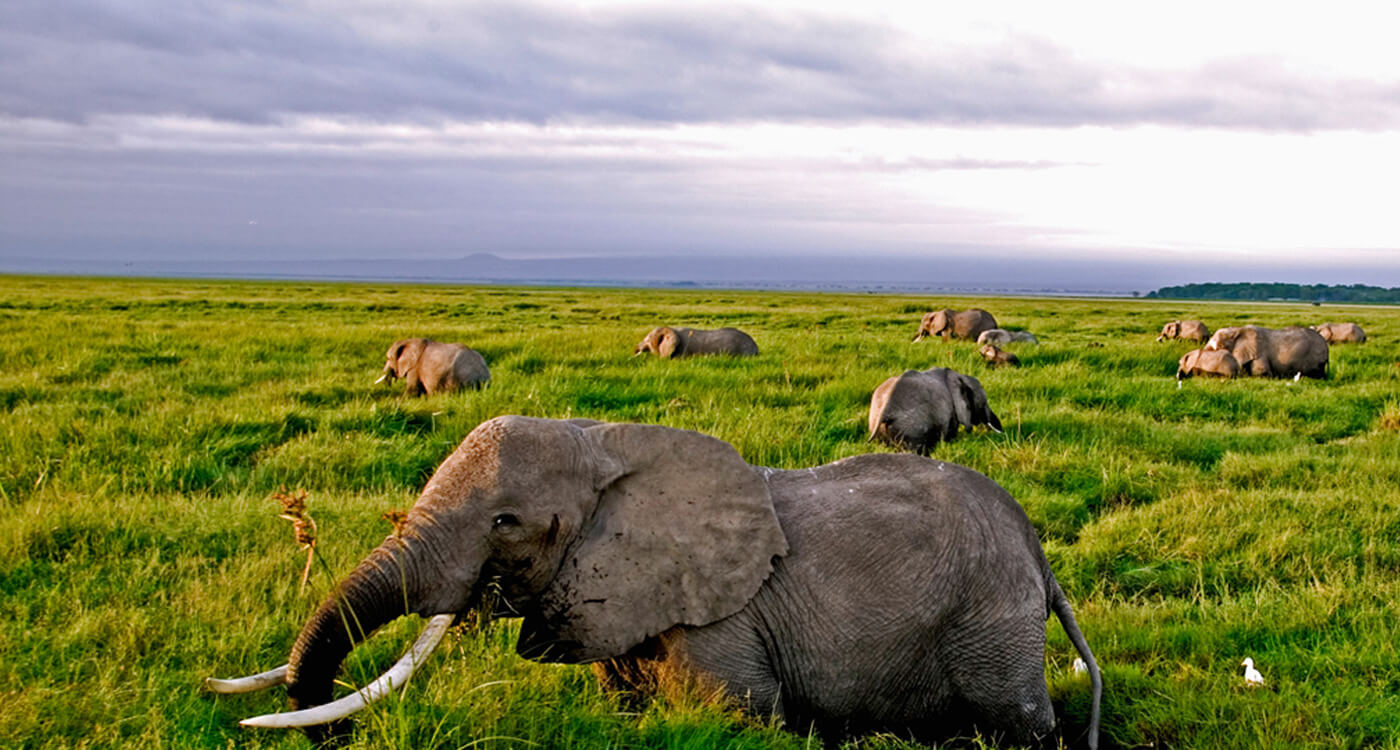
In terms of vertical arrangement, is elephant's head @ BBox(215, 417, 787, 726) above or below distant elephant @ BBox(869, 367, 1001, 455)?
above

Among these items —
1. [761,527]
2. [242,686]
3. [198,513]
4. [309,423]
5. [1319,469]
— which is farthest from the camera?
[309,423]

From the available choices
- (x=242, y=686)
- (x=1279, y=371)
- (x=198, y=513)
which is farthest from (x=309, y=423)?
(x=1279, y=371)

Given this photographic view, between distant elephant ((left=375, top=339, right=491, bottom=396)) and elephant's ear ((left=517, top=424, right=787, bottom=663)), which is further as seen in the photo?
distant elephant ((left=375, top=339, right=491, bottom=396))

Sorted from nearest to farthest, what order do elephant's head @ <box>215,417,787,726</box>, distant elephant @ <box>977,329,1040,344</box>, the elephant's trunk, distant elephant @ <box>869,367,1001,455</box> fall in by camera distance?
1. the elephant's trunk
2. elephant's head @ <box>215,417,787,726</box>
3. distant elephant @ <box>869,367,1001,455</box>
4. distant elephant @ <box>977,329,1040,344</box>

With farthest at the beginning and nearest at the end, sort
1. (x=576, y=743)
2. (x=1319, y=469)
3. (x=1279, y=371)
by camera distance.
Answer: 1. (x=1279, y=371)
2. (x=1319, y=469)
3. (x=576, y=743)

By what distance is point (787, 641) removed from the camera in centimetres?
374

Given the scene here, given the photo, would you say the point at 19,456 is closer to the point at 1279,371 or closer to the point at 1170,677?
the point at 1170,677

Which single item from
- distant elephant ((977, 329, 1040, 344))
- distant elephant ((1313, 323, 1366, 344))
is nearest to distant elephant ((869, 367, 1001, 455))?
distant elephant ((977, 329, 1040, 344))

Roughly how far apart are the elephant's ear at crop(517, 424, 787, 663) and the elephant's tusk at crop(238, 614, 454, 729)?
38 centimetres

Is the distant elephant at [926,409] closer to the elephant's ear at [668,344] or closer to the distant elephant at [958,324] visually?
the elephant's ear at [668,344]

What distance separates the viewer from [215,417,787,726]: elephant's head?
3.13 meters

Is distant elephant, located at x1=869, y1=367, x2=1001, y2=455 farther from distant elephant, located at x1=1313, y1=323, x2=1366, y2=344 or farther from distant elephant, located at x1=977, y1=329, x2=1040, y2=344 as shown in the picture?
distant elephant, located at x1=1313, y1=323, x2=1366, y2=344

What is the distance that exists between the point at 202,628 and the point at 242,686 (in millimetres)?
1549

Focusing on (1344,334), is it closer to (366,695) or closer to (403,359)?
(403,359)
